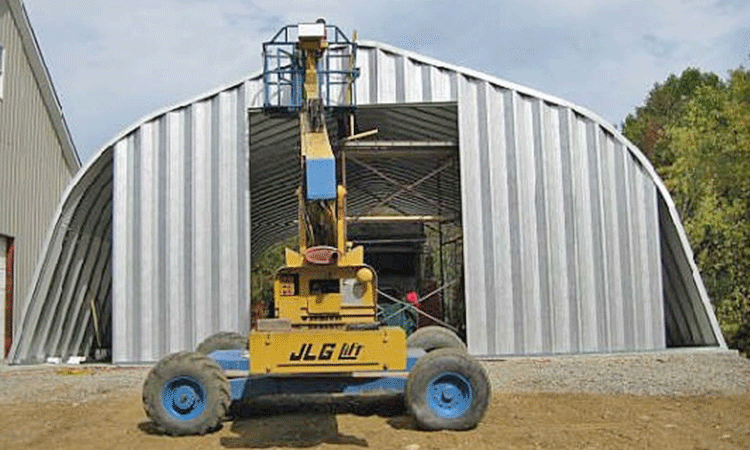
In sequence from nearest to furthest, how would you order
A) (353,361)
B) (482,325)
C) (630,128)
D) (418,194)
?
(353,361) → (482,325) → (418,194) → (630,128)

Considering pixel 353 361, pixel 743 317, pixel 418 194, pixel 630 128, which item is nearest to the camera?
pixel 353 361

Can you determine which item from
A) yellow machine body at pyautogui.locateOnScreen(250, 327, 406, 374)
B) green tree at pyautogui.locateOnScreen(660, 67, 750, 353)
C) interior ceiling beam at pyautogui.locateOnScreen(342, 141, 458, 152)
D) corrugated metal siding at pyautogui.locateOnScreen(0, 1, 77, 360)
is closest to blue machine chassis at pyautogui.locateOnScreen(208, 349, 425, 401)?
yellow machine body at pyautogui.locateOnScreen(250, 327, 406, 374)

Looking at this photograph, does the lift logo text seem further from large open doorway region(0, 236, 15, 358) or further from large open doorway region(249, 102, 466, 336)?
large open doorway region(0, 236, 15, 358)

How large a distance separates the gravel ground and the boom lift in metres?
3.19

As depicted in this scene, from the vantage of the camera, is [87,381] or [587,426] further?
[87,381]

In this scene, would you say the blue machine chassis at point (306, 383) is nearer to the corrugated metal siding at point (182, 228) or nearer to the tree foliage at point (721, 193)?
the corrugated metal siding at point (182, 228)

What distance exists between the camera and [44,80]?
24.4 metres

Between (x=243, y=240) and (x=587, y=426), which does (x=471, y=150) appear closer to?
(x=243, y=240)

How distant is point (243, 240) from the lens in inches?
676

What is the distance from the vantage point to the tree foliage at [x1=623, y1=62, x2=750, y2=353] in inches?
1048

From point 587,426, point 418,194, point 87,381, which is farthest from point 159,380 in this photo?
point 418,194

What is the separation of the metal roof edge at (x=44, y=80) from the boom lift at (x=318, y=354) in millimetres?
13707

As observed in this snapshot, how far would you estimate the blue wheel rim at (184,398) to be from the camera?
9.64 metres

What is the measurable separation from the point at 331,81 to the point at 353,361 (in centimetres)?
929
